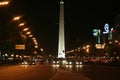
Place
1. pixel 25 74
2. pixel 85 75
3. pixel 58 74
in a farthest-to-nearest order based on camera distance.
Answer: pixel 58 74
pixel 85 75
pixel 25 74

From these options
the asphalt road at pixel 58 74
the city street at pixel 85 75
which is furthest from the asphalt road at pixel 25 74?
the city street at pixel 85 75

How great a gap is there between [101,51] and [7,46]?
3069 inches

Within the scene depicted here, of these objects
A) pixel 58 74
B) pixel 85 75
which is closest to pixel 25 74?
pixel 58 74

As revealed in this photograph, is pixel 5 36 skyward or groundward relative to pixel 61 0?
groundward

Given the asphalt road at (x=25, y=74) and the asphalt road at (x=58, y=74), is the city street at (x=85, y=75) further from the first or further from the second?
the asphalt road at (x=25, y=74)

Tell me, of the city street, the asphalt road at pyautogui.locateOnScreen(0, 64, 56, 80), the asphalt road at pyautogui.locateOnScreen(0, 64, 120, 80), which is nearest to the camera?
the asphalt road at pyautogui.locateOnScreen(0, 64, 56, 80)

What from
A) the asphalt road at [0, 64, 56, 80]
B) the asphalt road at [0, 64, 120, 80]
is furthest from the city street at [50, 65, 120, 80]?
the asphalt road at [0, 64, 56, 80]

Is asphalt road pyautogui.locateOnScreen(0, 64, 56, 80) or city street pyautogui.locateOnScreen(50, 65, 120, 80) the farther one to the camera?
city street pyautogui.locateOnScreen(50, 65, 120, 80)

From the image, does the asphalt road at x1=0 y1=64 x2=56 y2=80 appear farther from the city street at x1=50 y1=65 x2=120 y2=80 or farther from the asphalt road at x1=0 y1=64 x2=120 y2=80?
the city street at x1=50 y1=65 x2=120 y2=80

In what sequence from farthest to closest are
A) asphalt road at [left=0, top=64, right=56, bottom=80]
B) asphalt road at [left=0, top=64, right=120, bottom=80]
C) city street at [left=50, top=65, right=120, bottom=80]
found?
city street at [left=50, top=65, right=120, bottom=80] → asphalt road at [left=0, top=64, right=120, bottom=80] → asphalt road at [left=0, top=64, right=56, bottom=80]

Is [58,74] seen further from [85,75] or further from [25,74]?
[25,74]

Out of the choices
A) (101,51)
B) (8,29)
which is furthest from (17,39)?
(101,51)

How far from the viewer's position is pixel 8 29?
10019 cm

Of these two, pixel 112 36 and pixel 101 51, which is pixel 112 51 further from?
pixel 112 36
